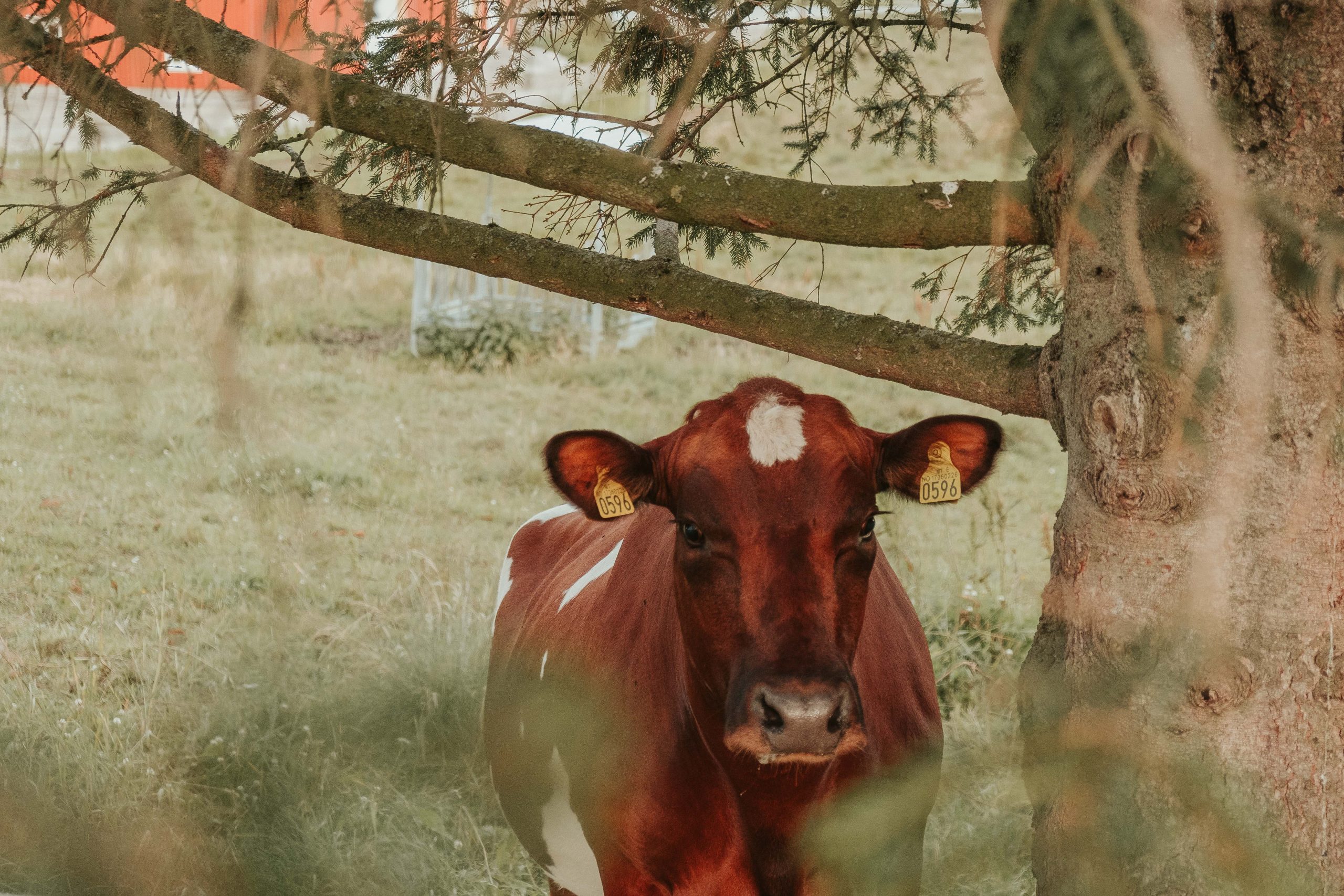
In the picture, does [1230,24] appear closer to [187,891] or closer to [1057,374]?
[1057,374]

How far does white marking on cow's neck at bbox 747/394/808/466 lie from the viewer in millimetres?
2605

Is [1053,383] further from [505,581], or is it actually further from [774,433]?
[505,581]

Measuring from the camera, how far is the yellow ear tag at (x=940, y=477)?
9.27ft

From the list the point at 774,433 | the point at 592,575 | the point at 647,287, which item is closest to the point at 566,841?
the point at 592,575

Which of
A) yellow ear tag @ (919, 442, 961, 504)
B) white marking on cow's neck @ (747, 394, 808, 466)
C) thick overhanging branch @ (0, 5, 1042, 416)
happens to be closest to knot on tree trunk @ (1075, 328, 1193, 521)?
thick overhanging branch @ (0, 5, 1042, 416)

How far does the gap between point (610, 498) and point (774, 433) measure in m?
0.45

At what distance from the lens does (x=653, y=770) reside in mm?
2748

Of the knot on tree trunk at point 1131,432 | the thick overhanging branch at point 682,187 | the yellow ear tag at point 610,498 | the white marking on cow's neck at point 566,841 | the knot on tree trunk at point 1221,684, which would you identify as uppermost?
the thick overhanging branch at point 682,187

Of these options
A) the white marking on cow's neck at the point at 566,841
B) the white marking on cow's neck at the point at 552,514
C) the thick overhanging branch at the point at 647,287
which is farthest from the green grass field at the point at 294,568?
the white marking on cow's neck at the point at 552,514

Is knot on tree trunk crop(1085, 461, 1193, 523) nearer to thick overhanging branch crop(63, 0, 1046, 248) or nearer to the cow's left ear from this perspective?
thick overhanging branch crop(63, 0, 1046, 248)

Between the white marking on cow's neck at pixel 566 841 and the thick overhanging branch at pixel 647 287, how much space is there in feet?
4.31

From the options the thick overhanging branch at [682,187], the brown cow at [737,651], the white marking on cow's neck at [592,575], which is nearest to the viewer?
the thick overhanging branch at [682,187]

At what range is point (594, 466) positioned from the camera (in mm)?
2797

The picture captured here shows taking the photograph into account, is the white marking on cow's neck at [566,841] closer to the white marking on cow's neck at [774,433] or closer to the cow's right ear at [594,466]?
the cow's right ear at [594,466]
